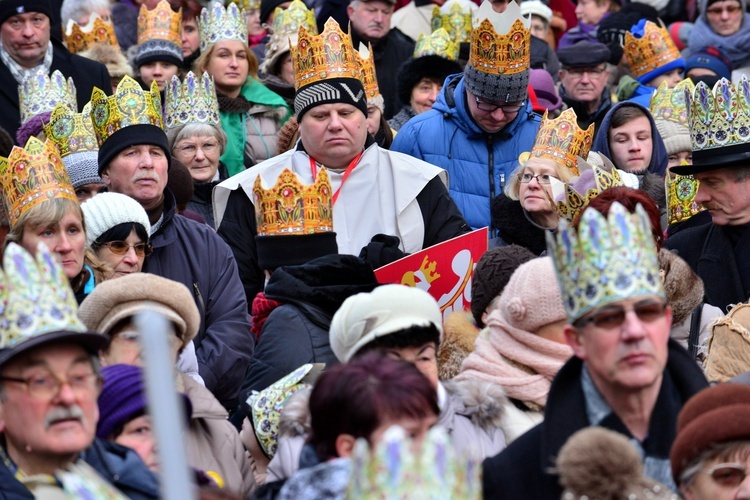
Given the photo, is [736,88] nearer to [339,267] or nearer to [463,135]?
[463,135]

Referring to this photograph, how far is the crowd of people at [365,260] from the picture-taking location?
4.91m

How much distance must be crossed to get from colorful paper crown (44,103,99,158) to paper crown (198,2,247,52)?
106 inches

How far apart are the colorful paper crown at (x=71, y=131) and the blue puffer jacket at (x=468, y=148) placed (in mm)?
1754

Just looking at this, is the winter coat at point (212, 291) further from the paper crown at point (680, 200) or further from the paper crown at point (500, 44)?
the paper crown at point (680, 200)

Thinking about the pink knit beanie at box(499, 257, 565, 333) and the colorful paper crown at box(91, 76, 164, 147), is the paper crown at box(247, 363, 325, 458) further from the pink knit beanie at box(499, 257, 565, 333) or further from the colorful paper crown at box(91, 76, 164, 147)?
the colorful paper crown at box(91, 76, 164, 147)

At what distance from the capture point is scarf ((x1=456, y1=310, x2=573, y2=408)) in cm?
595

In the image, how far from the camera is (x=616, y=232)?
5.08 meters

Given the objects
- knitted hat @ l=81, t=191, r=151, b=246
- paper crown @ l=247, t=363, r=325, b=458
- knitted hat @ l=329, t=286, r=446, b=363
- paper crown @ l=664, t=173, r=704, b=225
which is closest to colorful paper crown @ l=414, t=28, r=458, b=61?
paper crown @ l=664, t=173, r=704, b=225

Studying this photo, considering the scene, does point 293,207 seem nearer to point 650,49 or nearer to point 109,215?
point 109,215

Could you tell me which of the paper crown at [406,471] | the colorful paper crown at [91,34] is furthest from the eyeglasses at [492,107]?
the paper crown at [406,471]

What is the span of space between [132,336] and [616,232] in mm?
2030

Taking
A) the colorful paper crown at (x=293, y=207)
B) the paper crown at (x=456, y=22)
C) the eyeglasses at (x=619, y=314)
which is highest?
the paper crown at (x=456, y=22)

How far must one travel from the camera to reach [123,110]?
8.95m

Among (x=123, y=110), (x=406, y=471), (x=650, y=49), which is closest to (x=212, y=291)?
(x=123, y=110)
